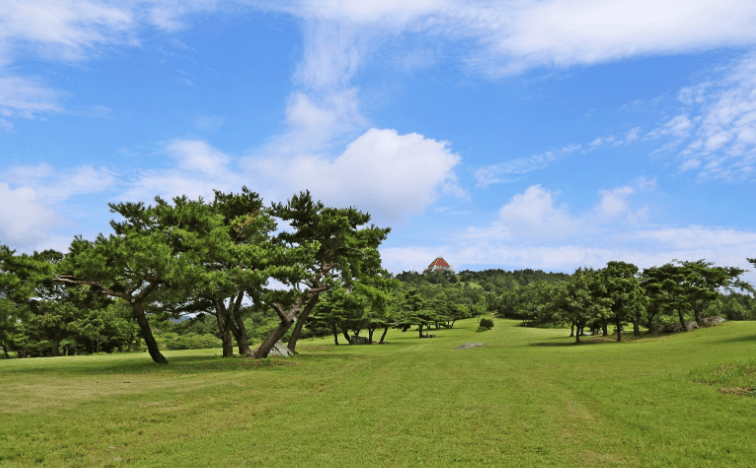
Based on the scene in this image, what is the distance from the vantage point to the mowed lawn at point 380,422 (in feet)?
30.4

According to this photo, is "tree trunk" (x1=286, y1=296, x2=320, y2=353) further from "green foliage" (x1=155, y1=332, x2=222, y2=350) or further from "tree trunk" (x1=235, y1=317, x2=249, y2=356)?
"green foliage" (x1=155, y1=332, x2=222, y2=350)

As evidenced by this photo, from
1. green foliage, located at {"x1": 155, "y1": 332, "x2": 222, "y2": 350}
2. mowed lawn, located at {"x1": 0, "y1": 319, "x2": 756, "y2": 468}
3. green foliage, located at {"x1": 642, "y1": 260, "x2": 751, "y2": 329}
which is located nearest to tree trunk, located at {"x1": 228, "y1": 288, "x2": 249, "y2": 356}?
mowed lawn, located at {"x1": 0, "y1": 319, "x2": 756, "y2": 468}

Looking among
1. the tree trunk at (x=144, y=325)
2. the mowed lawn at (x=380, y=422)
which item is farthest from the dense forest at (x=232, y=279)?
the mowed lawn at (x=380, y=422)

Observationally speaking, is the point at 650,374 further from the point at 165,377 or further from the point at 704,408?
the point at 165,377

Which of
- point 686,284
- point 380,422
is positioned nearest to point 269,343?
point 380,422

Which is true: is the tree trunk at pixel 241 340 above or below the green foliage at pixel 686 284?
below

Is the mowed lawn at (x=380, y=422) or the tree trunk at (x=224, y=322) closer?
the mowed lawn at (x=380, y=422)

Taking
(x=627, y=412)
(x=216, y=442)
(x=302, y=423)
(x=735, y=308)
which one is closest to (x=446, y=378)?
(x=627, y=412)

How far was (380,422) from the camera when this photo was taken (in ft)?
39.7

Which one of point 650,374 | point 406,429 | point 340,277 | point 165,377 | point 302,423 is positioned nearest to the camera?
point 406,429

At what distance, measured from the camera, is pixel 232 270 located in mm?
27484

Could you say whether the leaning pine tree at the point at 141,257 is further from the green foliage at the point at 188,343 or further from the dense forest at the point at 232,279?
the green foliage at the point at 188,343

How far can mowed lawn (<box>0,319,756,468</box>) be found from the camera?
9273 millimetres

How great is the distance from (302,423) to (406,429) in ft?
10.00
